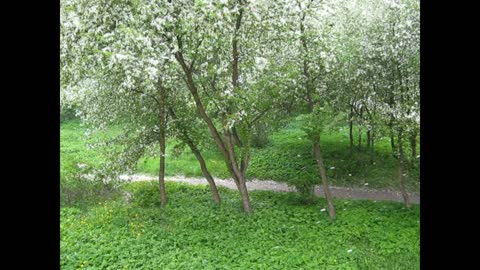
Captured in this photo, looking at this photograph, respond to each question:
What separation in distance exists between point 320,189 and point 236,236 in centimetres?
512

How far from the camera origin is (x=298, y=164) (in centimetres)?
1656

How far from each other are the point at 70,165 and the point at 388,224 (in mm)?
9360

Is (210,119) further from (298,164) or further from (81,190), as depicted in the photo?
(298,164)

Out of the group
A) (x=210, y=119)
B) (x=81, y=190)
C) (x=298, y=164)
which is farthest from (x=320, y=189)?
(x=81, y=190)

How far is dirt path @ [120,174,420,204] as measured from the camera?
13500mm

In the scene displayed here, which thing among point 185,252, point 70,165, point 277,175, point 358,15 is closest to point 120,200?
point 70,165

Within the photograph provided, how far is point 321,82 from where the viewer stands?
39.5ft

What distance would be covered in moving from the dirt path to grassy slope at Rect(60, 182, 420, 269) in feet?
3.21

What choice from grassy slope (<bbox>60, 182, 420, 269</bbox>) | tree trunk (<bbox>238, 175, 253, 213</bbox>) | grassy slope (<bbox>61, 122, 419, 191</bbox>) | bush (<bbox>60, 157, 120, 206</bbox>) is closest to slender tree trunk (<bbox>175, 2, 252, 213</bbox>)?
tree trunk (<bbox>238, 175, 253, 213</bbox>)

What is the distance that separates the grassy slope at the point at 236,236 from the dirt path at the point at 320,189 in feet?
3.21

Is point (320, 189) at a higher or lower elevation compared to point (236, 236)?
higher

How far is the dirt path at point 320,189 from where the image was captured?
13500 mm

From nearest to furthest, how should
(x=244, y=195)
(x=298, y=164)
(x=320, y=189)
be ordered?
(x=244, y=195)
(x=320, y=189)
(x=298, y=164)

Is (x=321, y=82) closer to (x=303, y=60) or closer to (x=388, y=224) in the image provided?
(x=303, y=60)
